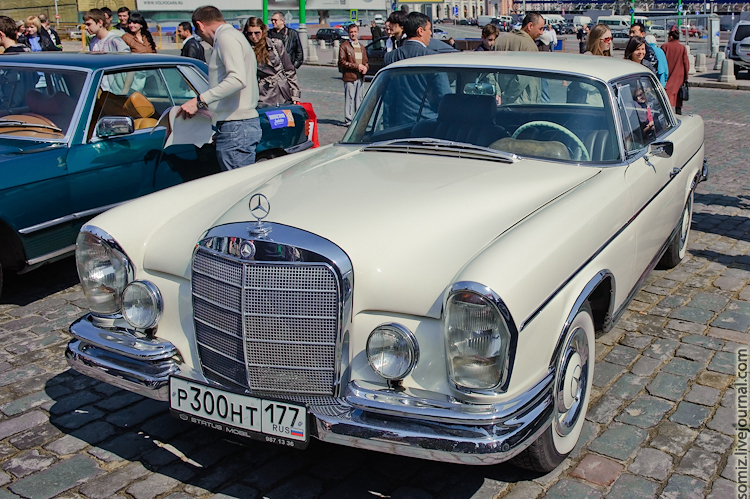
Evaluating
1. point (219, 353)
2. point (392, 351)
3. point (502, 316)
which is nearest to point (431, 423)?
point (392, 351)

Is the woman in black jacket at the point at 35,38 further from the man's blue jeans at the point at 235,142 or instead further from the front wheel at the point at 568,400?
the front wheel at the point at 568,400

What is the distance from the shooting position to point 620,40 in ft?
152

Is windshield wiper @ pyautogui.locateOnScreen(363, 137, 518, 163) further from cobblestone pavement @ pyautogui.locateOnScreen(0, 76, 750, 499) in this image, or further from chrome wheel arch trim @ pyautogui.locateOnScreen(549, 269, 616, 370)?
cobblestone pavement @ pyautogui.locateOnScreen(0, 76, 750, 499)

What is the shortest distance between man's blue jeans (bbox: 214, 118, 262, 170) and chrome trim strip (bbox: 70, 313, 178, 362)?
2.65 m

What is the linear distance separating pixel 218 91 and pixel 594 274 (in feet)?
10.8

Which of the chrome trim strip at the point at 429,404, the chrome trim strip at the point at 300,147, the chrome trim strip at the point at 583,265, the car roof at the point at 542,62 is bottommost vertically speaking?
the chrome trim strip at the point at 429,404

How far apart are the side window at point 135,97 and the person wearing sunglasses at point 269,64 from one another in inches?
100

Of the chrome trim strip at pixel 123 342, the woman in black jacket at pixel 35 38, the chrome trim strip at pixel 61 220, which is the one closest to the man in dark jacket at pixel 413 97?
the chrome trim strip at pixel 123 342

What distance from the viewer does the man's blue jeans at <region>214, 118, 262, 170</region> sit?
5707 mm

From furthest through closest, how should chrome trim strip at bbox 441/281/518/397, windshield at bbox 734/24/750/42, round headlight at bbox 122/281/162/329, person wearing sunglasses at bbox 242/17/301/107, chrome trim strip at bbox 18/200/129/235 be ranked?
windshield at bbox 734/24/750/42, person wearing sunglasses at bbox 242/17/301/107, chrome trim strip at bbox 18/200/129/235, round headlight at bbox 122/281/162/329, chrome trim strip at bbox 441/281/518/397

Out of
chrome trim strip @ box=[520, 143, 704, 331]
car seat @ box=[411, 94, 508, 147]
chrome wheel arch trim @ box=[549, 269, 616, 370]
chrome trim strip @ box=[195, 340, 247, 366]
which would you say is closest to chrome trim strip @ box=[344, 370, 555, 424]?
chrome wheel arch trim @ box=[549, 269, 616, 370]

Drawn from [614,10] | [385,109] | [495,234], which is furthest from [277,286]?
[614,10]

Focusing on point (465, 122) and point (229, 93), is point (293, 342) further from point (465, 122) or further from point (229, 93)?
point (229, 93)

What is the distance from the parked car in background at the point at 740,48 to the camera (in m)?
20.8
